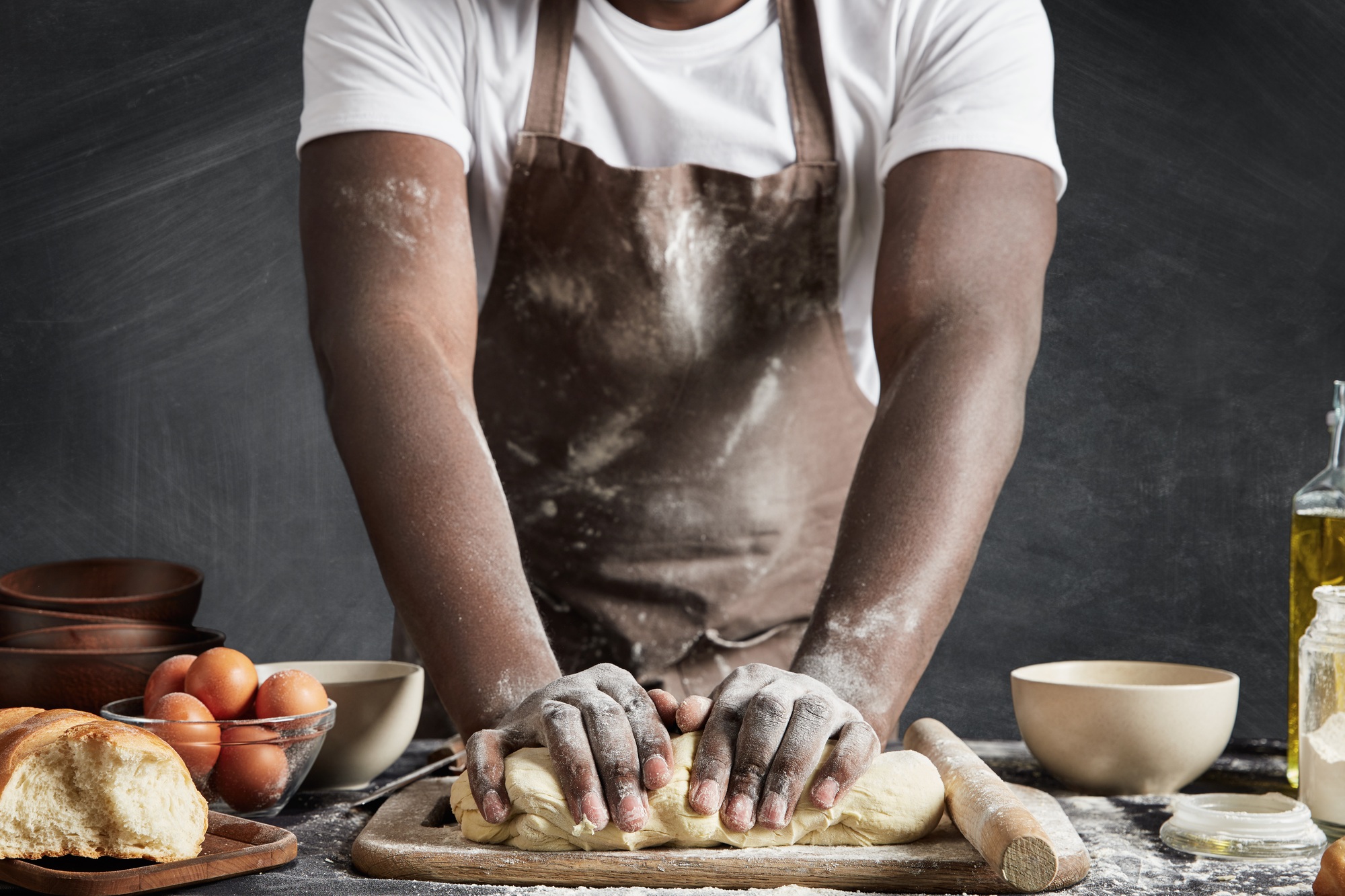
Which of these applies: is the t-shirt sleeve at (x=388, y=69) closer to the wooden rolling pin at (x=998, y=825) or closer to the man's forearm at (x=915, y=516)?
the man's forearm at (x=915, y=516)

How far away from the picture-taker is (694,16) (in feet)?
4.85

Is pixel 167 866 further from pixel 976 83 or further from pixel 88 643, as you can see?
pixel 976 83

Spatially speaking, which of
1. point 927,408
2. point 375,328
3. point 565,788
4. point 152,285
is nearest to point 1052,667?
point 927,408

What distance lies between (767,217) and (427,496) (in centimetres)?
58

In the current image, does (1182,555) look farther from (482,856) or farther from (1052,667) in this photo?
(482,856)

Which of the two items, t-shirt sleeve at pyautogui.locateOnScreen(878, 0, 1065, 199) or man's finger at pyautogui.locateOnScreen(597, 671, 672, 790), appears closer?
man's finger at pyautogui.locateOnScreen(597, 671, 672, 790)

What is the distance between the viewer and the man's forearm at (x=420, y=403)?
1.06m

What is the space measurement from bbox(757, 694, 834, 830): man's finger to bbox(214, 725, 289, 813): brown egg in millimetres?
408

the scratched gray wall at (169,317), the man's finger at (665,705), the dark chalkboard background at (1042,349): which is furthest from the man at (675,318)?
the scratched gray wall at (169,317)

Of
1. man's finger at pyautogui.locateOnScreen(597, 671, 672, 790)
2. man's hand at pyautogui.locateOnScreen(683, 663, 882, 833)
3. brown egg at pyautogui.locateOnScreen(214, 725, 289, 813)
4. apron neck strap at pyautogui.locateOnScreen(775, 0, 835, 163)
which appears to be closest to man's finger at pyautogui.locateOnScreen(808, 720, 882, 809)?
man's hand at pyautogui.locateOnScreen(683, 663, 882, 833)

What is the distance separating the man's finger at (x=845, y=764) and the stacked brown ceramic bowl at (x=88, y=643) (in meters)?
0.62

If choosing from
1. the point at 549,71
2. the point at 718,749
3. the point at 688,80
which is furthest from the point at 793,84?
the point at 718,749

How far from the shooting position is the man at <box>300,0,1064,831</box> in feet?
3.61

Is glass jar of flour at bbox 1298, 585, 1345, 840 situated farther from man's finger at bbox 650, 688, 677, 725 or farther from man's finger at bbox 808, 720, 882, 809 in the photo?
man's finger at bbox 650, 688, 677, 725
